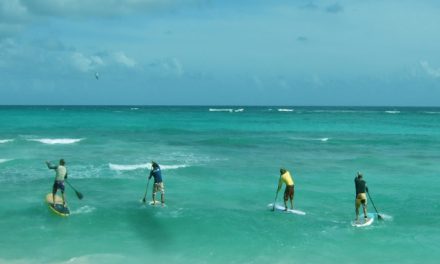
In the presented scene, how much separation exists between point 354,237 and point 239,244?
11.1 feet

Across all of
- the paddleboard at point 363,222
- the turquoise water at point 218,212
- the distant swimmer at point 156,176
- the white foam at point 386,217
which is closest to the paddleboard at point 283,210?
the turquoise water at point 218,212

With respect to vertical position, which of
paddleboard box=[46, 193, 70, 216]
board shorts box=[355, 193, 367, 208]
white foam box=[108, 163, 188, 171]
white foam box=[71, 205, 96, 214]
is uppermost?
→ board shorts box=[355, 193, 367, 208]

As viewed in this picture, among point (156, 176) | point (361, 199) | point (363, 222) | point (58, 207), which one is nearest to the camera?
point (363, 222)

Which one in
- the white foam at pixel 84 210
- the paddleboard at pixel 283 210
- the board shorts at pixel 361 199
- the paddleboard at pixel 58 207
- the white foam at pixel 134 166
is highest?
the board shorts at pixel 361 199

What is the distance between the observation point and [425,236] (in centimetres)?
1488

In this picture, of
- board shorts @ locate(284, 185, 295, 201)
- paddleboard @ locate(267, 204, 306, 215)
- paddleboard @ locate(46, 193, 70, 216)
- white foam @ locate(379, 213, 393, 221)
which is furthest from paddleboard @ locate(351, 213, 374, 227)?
paddleboard @ locate(46, 193, 70, 216)

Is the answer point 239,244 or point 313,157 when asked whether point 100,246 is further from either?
point 313,157

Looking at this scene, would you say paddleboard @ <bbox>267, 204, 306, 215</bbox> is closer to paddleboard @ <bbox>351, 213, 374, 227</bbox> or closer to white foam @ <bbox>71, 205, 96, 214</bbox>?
paddleboard @ <bbox>351, 213, 374, 227</bbox>

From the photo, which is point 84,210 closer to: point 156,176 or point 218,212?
point 156,176

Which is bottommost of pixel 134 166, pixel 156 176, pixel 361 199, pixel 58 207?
pixel 58 207

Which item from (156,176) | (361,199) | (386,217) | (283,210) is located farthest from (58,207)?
(386,217)

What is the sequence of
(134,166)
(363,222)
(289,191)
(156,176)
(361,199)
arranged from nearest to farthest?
1. (363,222)
2. (361,199)
3. (289,191)
4. (156,176)
5. (134,166)

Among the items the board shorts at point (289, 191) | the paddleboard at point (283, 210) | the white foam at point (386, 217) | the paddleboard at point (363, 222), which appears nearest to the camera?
the paddleboard at point (363, 222)

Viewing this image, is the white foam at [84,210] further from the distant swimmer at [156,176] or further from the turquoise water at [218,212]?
the distant swimmer at [156,176]
